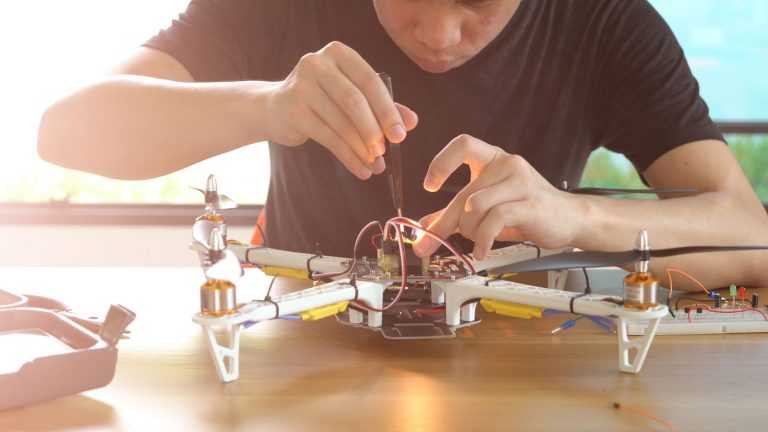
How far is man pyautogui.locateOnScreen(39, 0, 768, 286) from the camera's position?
1265mm

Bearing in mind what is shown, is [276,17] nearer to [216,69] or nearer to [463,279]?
[216,69]

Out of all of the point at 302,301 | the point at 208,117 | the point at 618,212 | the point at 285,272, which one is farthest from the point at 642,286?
the point at 208,117

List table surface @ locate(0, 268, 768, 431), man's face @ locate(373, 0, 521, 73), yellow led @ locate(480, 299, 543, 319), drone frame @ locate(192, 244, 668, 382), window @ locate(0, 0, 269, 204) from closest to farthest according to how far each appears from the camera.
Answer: table surface @ locate(0, 268, 768, 431) → drone frame @ locate(192, 244, 668, 382) → yellow led @ locate(480, 299, 543, 319) → man's face @ locate(373, 0, 521, 73) → window @ locate(0, 0, 269, 204)

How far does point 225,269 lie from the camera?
864 mm

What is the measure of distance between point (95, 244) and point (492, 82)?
6.45 feet

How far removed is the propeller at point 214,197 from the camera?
110 centimetres

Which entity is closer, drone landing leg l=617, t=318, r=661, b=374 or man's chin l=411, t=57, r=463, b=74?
drone landing leg l=617, t=318, r=661, b=374

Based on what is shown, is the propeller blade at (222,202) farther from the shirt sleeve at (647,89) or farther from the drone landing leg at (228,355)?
the shirt sleeve at (647,89)

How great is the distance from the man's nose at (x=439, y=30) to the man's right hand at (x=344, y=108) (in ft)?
0.82

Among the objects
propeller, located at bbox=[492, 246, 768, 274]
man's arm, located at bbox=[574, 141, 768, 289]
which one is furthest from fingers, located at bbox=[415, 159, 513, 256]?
man's arm, located at bbox=[574, 141, 768, 289]

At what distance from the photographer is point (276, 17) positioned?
1820 millimetres

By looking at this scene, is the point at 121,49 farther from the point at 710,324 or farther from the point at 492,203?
the point at 710,324

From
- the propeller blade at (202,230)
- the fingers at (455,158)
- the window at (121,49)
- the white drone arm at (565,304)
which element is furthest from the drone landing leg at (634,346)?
the window at (121,49)

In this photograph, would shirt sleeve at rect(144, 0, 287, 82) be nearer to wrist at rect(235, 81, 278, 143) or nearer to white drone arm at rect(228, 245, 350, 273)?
wrist at rect(235, 81, 278, 143)
